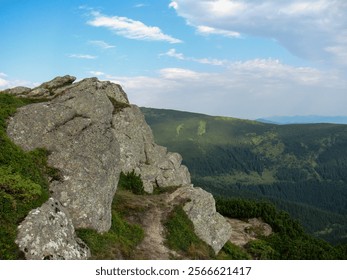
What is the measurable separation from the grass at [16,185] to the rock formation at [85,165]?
60 centimetres

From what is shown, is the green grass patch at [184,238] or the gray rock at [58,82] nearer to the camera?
the green grass patch at [184,238]

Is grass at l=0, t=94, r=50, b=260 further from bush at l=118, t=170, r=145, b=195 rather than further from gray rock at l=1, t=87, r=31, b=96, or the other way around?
gray rock at l=1, t=87, r=31, b=96

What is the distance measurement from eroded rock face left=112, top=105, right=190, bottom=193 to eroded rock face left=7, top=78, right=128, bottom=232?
38.8 feet

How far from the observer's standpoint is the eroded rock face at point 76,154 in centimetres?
2706

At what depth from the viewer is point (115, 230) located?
97.9ft

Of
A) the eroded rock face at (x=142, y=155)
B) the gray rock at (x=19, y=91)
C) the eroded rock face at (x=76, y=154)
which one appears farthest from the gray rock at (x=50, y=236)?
the gray rock at (x=19, y=91)

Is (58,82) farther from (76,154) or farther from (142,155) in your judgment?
(76,154)

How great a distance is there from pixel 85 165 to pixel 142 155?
21362mm

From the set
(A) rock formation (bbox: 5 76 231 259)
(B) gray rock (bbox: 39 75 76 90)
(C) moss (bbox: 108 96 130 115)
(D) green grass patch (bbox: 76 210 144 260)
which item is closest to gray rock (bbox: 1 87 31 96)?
(A) rock formation (bbox: 5 76 231 259)

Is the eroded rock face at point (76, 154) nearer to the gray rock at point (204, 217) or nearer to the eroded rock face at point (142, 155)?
the gray rock at point (204, 217)

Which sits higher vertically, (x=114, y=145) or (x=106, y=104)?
(x=106, y=104)
